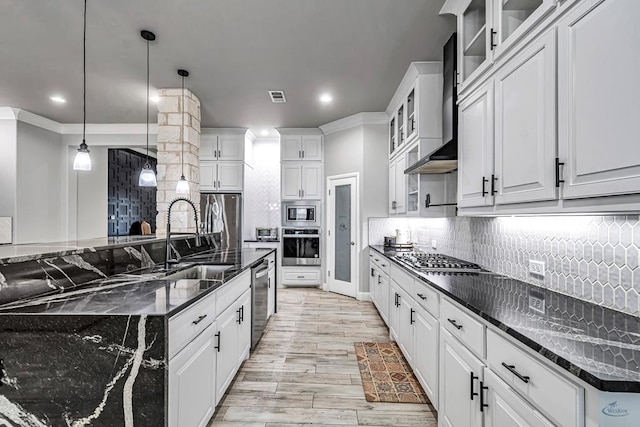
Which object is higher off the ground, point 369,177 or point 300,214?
point 369,177

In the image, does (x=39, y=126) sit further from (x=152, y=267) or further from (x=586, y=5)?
(x=586, y=5)

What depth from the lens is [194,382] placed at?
1.70m

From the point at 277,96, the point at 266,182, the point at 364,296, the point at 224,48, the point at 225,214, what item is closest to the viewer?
the point at 224,48

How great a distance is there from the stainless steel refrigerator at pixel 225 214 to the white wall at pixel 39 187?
2661mm

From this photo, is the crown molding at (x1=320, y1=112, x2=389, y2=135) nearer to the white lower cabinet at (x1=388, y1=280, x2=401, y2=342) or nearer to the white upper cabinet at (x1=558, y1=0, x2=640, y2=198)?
the white lower cabinet at (x1=388, y1=280, x2=401, y2=342)

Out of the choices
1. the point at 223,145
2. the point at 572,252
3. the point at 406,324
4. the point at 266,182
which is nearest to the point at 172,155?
the point at 223,145

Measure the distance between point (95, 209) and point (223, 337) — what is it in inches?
226

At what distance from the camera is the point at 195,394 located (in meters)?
1.71

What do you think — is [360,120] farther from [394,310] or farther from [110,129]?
[110,129]

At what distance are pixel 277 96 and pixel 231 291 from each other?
9.66 ft

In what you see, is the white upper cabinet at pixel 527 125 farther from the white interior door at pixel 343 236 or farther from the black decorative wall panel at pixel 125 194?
the black decorative wall panel at pixel 125 194

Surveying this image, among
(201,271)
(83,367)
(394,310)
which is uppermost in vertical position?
(201,271)

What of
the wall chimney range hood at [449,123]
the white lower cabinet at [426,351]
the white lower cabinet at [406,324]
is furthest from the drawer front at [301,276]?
the white lower cabinet at [426,351]

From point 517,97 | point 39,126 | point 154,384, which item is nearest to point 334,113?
point 517,97
